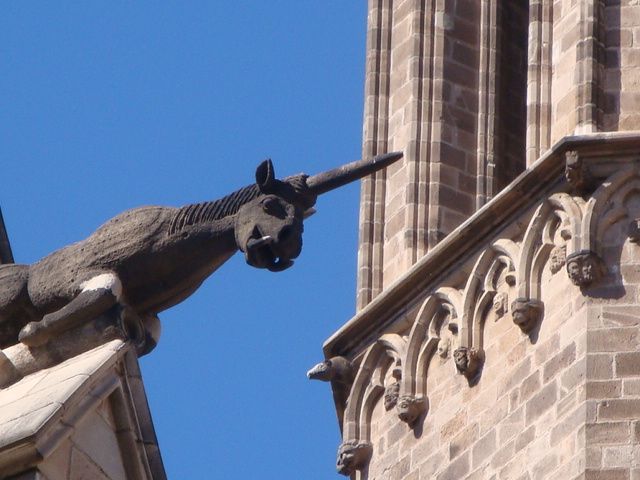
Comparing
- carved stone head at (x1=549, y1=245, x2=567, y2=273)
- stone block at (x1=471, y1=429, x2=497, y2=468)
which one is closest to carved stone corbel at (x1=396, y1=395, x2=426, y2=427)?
stone block at (x1=471, y1=429, x2=497, y2=468)

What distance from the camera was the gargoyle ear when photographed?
32.4 feet

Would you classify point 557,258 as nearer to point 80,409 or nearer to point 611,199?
point 611,199

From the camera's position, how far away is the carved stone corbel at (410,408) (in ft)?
56.9

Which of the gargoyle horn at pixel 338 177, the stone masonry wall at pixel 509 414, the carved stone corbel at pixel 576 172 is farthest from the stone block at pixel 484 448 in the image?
the gargoyle horn at pixel 338 177

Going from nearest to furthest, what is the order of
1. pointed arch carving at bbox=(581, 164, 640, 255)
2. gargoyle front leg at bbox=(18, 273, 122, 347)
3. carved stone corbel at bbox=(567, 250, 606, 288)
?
gargoyle front leg at bbox=(18, 273, 122, 347)
carved stone corbel at bbox=(567, 250, 606, 288)
pointed arch carving at bbox=(581, 164, 640, 255)

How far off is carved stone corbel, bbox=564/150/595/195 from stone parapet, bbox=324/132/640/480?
0.04ft

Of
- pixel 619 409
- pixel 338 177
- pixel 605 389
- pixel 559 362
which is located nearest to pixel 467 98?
pixel 559 362

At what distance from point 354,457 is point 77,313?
8171 millimetres

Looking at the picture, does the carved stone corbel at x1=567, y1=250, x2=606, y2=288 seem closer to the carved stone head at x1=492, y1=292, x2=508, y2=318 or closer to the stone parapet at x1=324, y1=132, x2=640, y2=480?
the stone parapet at x1=324, y1=132, x2=640, y2=480

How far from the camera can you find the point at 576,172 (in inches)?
646

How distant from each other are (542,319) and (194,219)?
6.69m

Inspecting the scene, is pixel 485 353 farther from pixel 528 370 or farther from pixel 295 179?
pixel 295 179

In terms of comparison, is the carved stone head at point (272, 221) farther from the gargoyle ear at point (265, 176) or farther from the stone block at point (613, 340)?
the stone block at point (613, 340)

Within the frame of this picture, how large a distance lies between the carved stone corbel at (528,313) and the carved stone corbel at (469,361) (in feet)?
1.75
